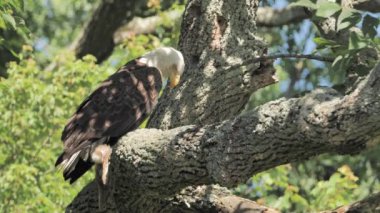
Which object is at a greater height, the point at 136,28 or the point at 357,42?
the point at 357,42

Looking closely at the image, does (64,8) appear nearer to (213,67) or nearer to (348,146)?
(213,67)

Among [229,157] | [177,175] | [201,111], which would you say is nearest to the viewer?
[229,157]

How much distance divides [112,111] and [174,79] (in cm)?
42

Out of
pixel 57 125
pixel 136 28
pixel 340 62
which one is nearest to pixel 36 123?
pixel 57 125

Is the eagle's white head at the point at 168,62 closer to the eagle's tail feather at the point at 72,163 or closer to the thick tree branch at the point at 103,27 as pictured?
the eagle's tail feather at the point at 72,163

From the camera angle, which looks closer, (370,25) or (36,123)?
(370,25)

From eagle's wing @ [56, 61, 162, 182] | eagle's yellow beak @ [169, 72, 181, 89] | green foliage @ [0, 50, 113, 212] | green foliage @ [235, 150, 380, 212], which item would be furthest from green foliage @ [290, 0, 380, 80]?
green foliage @ [0, 50, 113, 212]

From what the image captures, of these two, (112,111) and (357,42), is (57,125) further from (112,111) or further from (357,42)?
(357,42)

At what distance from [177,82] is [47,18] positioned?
331 inches

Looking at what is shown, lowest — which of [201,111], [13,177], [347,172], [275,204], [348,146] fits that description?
[275,204]

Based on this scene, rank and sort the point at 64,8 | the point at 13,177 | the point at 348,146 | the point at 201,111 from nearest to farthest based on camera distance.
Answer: the point at 348,146
the point at 201,111
the point at 13,177
the point at 64,8

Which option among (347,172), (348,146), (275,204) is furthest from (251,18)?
(275,204)

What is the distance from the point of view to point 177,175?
4.13 meters

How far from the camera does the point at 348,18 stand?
3.30 meters
